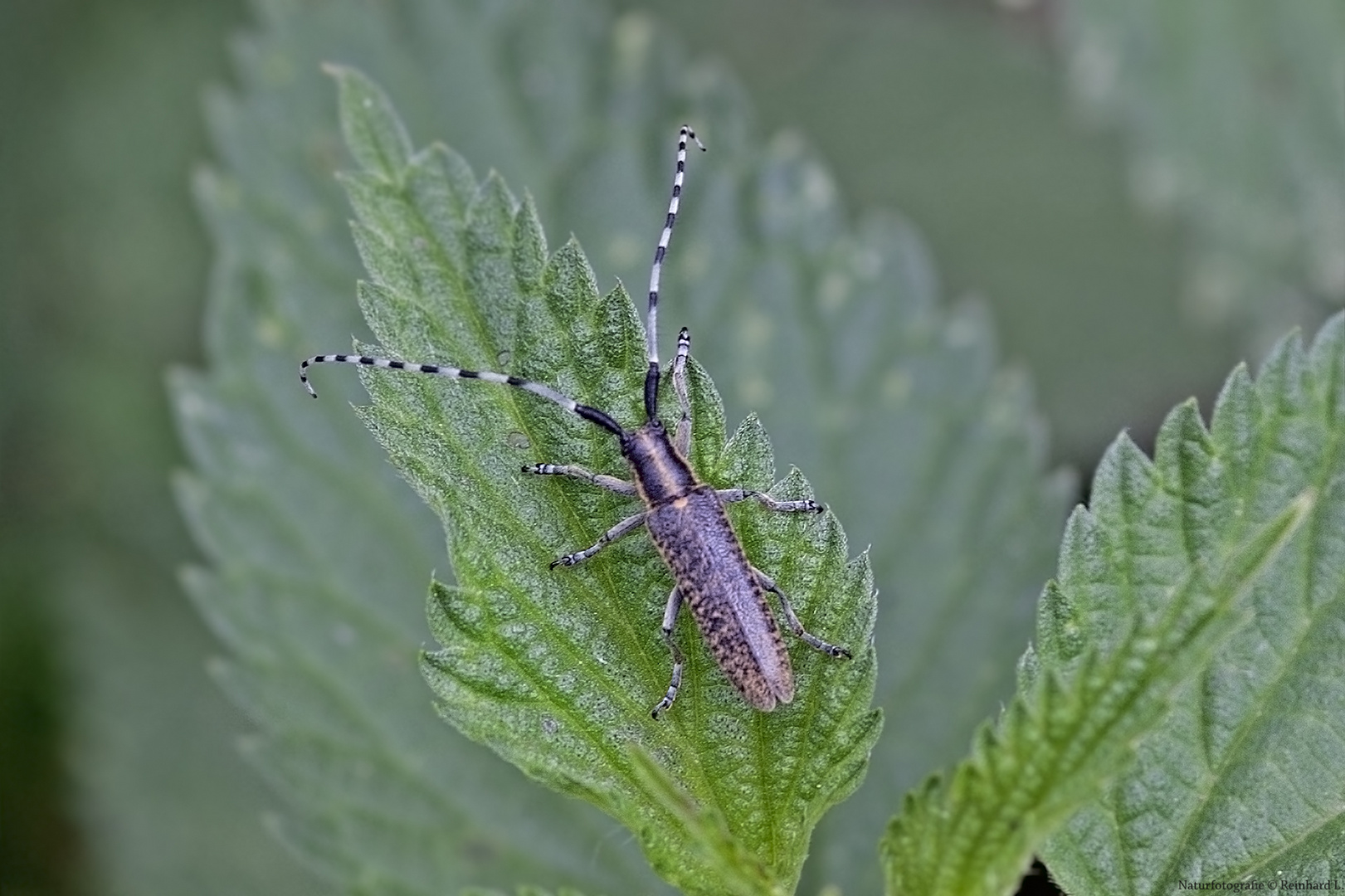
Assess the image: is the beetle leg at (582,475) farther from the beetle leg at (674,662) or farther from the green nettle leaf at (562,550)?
the beetle leg at (674,662)

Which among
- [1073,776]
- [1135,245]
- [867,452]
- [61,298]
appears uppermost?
[1135,245]

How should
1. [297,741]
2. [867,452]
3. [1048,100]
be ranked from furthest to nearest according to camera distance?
[1048,100] → [867,452] → [297,741]

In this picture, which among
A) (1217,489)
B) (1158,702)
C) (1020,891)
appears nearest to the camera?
(1158,702)

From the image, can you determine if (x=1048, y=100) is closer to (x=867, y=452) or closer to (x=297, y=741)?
(x=867, y=452)

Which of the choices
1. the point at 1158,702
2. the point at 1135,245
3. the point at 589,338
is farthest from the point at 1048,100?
the point at 1158,702

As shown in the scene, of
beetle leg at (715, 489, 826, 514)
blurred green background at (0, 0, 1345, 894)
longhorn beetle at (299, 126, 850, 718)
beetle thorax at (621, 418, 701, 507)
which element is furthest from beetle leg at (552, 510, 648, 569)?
blurred green background at (0, 0, 1345, 894)

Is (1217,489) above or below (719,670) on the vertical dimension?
above
